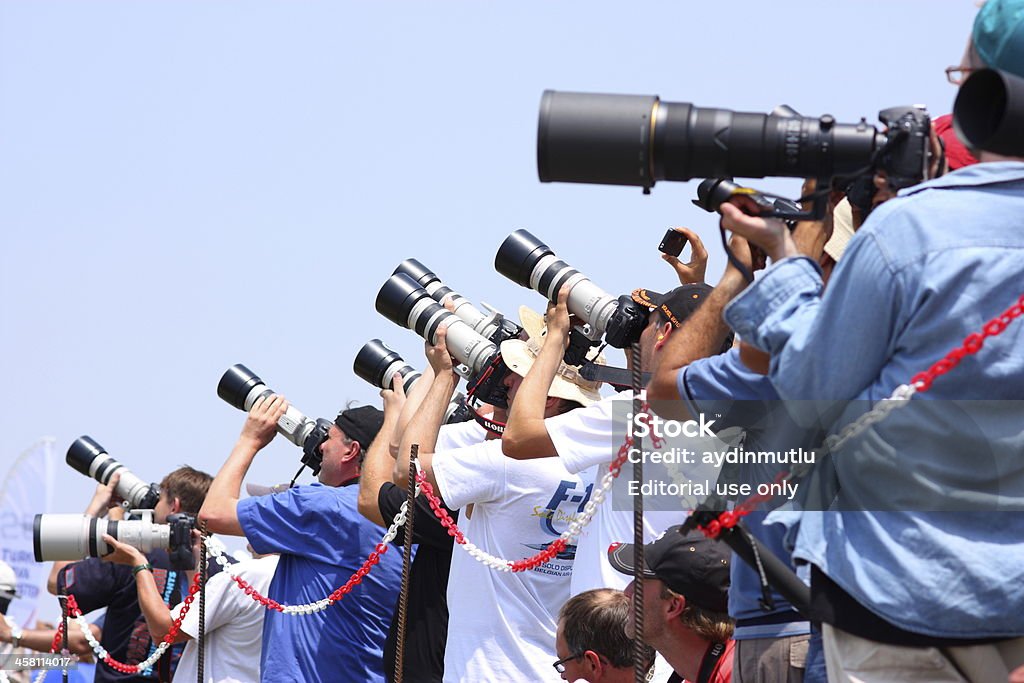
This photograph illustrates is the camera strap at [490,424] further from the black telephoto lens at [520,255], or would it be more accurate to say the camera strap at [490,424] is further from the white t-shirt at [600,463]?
the white t-shirt at [600,463]

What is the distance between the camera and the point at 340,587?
6.28 metres

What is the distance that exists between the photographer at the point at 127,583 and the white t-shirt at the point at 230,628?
90cm

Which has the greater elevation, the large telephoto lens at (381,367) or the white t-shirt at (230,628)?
the large telephoto lens at (381,367)

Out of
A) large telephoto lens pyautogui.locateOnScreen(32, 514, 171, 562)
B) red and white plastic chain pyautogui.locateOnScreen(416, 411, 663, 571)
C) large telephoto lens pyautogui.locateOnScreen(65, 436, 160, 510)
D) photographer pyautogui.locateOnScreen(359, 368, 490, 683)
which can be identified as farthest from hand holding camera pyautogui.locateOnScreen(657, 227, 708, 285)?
large telephoto lens pyautogui.locateOnScreen(65, 436, 160, 510)

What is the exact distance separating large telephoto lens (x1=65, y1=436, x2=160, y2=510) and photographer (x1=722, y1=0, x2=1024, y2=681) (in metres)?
6.88

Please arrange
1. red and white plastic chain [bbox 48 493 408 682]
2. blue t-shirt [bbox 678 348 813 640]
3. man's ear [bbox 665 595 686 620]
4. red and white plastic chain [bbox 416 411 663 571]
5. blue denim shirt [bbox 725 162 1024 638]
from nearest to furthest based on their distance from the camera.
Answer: blue denim shirt [bbox 725 162 1024 638]
blue t-shirt [bbox 678 348 813 640]
man's ear [bbox 665 595 686 620]
red and white plastic chain [bbox 416 411 663 571]
red and white plastic chain [bbox 48 493 408 682]

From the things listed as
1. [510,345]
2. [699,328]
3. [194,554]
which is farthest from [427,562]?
[699,328]

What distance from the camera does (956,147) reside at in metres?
3.15

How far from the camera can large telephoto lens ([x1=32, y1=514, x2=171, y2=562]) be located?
23.7ft

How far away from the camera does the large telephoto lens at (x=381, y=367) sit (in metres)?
6.80

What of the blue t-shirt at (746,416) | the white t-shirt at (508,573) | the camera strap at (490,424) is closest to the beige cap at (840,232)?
the blue t-shirt at (746,416)

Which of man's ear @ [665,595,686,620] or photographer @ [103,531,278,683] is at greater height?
man's ear @ [665,595,686,620]

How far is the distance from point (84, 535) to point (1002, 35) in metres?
5.75

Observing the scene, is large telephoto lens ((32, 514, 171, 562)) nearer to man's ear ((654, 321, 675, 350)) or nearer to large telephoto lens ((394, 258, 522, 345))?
large telephoto lens ((394, 258, 522, 345))
